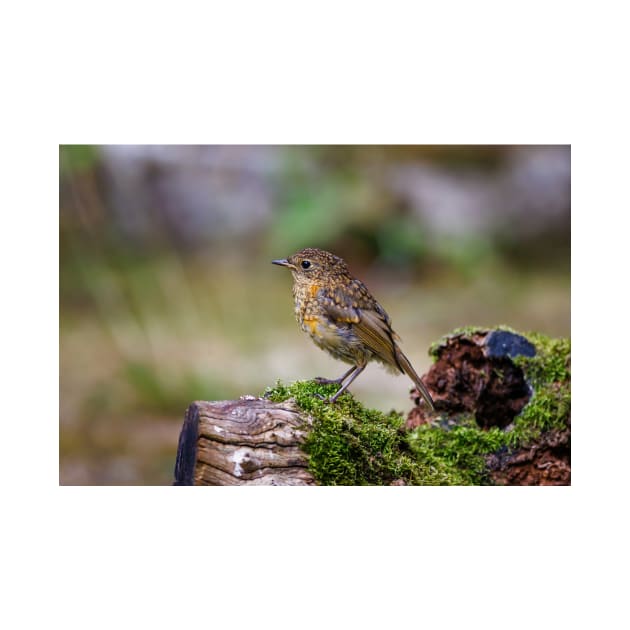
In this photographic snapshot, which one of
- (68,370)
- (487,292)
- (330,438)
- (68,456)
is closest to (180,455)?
(330,438)

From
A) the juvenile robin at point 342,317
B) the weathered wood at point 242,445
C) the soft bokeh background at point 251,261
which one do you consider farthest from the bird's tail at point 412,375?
the soft bokeh background at point 251,261

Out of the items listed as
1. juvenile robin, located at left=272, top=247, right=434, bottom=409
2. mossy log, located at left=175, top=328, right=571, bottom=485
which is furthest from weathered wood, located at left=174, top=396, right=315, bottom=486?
juvenile robin, located at left=272, top=247, right=434, bottom=409

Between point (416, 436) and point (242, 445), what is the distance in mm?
1153

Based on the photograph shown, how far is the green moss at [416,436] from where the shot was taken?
3.69m

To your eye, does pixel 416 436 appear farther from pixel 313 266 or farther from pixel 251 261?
pixel 251 261

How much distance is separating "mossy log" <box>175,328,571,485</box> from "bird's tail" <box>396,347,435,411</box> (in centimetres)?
18

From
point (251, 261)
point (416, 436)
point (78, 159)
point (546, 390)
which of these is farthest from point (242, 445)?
point (251, 261)

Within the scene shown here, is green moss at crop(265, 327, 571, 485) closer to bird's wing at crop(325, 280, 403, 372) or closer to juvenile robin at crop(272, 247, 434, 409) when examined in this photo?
juvenile robin at crop(272, 247, 434, 409)

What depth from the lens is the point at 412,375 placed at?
4.22 meters

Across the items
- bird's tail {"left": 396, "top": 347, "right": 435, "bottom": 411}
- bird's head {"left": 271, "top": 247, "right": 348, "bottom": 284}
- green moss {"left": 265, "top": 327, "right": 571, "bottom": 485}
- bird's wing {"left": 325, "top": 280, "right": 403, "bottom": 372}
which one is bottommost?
green moss {"left": 265, "top": 327, "right": 571, "bottom": 485}

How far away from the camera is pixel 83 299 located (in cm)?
654

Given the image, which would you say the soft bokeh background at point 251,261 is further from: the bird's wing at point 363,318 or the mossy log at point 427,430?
the bird's wing at point 363,318

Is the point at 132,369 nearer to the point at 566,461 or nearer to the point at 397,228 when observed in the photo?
the point at 397,228

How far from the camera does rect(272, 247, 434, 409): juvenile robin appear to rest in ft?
14.0
